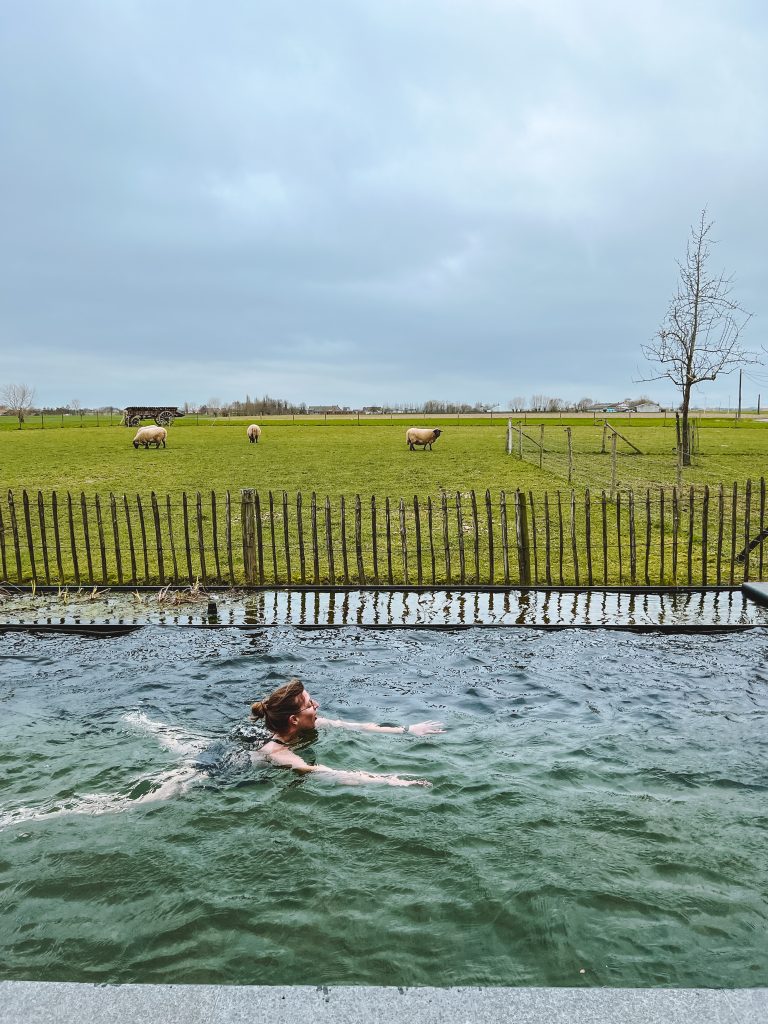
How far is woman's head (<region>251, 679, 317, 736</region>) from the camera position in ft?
18.4

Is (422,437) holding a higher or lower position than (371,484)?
higher

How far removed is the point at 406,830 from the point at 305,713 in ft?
4.24

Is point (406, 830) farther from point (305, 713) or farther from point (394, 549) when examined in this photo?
point (394, 549)

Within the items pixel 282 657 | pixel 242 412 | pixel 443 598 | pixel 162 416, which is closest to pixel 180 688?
pixel 282 657

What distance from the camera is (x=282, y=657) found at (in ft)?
26.0

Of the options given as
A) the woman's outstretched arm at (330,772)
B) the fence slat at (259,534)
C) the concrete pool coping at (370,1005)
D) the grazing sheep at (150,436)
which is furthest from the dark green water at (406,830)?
the grazing sheep at (150,436)

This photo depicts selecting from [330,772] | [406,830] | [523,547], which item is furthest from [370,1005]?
[523,547]

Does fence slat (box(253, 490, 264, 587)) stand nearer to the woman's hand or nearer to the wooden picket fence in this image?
the wooden picket fence

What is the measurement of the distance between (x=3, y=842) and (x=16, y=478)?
26.6m

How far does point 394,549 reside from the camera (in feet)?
48.1

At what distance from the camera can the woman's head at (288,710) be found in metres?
5.62

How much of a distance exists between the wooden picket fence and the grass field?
0.09 metres

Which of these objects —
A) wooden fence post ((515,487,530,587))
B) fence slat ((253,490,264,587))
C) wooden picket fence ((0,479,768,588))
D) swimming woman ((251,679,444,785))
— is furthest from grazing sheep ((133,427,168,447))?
swimming woman ((251,679,444,785))

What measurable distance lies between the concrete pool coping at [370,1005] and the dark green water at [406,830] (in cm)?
56
